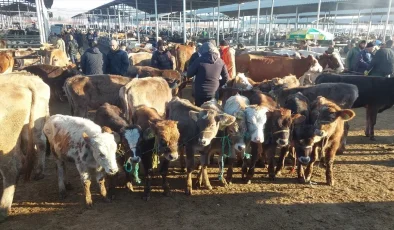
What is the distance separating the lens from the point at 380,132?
852 centimetres

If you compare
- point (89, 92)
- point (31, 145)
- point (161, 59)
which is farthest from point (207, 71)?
point (161, 59)

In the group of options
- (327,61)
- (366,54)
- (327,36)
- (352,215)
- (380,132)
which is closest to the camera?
(352,215)

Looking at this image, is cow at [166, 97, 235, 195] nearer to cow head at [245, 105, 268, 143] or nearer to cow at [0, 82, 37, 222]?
cow head at [245, 105, 268, 143]

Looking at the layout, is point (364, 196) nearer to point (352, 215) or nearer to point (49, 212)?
point (352, 215)

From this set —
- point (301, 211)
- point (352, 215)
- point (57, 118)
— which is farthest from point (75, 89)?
point (352, 215)

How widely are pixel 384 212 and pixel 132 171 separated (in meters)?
4.08

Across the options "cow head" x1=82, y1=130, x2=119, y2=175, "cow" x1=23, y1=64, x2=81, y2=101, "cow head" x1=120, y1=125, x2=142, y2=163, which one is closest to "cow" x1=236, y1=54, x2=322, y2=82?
"cow" x1=23, y1=64, x2=81, y2=101

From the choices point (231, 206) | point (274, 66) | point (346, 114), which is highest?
point (274, 66)

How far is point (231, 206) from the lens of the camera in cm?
498

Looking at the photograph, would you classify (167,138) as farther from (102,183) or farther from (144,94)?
(144,94)

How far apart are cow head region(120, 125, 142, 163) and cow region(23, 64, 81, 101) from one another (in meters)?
6.80

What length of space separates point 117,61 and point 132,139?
535 centimetres

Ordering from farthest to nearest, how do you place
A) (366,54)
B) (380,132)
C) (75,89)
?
(366,54) < (380,132) < (75,89)

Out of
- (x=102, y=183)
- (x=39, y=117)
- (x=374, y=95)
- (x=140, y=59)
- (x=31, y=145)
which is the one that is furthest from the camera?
(x=140, y=59)
